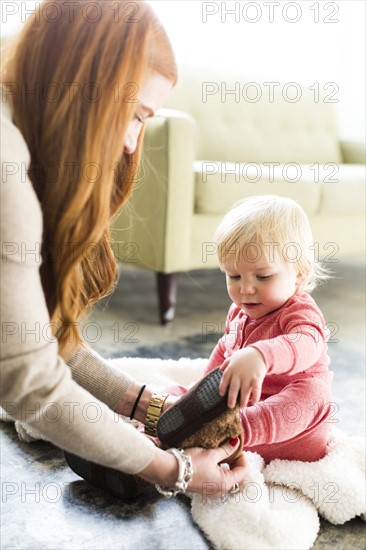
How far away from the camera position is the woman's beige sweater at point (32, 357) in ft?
2.77

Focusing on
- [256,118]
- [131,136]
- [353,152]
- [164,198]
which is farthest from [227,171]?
[131,136]

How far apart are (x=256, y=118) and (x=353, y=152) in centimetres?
55

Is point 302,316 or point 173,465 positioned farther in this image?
point 302,316

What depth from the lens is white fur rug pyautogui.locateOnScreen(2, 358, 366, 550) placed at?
1037mm

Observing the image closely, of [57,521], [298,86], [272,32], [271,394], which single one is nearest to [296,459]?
[271,394]

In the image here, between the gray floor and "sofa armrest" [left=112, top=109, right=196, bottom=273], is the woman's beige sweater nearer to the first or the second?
the gray floor

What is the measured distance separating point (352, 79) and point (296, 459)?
3154 millimetres

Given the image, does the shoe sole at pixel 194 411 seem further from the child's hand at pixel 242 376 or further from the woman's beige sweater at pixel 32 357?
the woman's beige sweater at pixel 32 357

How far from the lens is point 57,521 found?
1.11 m

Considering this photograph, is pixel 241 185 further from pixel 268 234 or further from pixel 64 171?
pixel 64 171

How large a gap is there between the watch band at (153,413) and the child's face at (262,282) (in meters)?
0.24

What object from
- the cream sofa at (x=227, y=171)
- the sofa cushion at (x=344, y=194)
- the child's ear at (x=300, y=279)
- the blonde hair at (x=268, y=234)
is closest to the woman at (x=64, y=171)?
the blonde hair at (x=268, y=234)

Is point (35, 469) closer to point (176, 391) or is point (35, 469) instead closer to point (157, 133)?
point (176, 391)

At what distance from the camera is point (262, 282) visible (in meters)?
1.24
